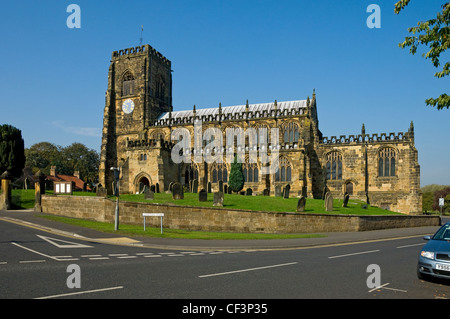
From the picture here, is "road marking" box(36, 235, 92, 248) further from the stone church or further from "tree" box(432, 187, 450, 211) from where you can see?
"tree" box(432, 187, 450, 211)

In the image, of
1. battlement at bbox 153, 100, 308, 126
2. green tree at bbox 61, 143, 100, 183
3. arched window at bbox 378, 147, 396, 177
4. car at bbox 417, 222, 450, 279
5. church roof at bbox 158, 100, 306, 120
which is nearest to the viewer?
car at bbox 417, 222, 450, 279

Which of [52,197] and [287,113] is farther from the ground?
[287,113]

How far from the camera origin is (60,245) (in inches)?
585

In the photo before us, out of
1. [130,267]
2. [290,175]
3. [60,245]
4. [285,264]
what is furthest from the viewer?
[290,175]

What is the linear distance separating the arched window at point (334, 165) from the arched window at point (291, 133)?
5.03m

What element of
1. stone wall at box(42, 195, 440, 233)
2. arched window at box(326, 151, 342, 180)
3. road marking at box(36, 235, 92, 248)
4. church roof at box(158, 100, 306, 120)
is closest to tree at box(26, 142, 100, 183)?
church roof at box(158, 100, 306, 120)

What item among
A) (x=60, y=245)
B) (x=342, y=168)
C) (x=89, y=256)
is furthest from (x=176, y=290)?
(x=342, y=168)

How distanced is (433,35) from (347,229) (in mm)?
17292

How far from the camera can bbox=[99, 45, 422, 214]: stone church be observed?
4681cm

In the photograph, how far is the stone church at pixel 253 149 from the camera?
46812 mm

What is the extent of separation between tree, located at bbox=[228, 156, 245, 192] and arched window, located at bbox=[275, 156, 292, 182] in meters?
4.92

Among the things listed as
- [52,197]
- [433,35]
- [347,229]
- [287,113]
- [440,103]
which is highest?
[287,113]

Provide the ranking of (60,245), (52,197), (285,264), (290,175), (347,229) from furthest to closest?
(290,175) → (52,197) → (347,229) → (60,245) → (285,264)
